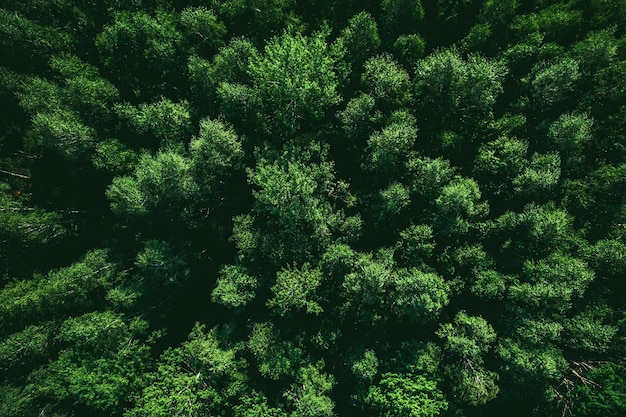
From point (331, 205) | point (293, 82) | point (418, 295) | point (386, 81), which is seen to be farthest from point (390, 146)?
point (418, 295)

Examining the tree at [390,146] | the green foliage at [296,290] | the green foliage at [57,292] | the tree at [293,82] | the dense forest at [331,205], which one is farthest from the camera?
the green foliage at [57,292]

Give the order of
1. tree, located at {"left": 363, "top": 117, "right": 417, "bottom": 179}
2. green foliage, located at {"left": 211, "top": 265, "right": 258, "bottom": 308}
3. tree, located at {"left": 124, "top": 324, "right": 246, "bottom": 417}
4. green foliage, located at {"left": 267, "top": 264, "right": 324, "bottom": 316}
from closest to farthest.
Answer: green foliage, located at {"left": 267, "top": 264, "right": 324, "bottom": 316}, tree, located at {"left": 124, "top": 324, "right": 246, "bottom": 417}, tree, located at {"left": 363, "top": 117, "right": 417, "bottom": 179}, green foliage, located at {"left": 211, "top": 265, "right": 258, "bottom": 308}

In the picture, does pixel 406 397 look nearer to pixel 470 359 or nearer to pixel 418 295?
pixel 470 359

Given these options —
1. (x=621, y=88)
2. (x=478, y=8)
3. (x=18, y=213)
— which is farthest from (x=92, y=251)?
(x=621, y=88)

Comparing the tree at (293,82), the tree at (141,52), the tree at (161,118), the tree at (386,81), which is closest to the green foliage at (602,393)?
the tree at (386,81)

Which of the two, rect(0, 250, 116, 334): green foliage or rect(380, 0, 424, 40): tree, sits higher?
rect(380, 0, 424, 40): tree

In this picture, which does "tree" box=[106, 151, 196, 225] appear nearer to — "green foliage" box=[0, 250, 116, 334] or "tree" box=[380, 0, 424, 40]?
"green foliage" box=[0, 250, 116, 334]

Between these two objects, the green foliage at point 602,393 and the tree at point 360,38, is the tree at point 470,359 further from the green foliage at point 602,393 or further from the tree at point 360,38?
the tree at point 360,38

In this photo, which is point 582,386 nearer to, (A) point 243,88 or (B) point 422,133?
(B) point 422,133

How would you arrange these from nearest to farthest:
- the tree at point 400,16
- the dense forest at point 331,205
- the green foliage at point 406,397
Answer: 1. the green foliage at point 406,397
2. the dense forest at point 331,205
3. the tree at point 400,16

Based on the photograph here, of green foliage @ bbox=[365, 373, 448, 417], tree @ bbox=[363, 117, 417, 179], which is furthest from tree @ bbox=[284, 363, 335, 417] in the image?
tree @ bbox=[363, 117, 417, 179]
